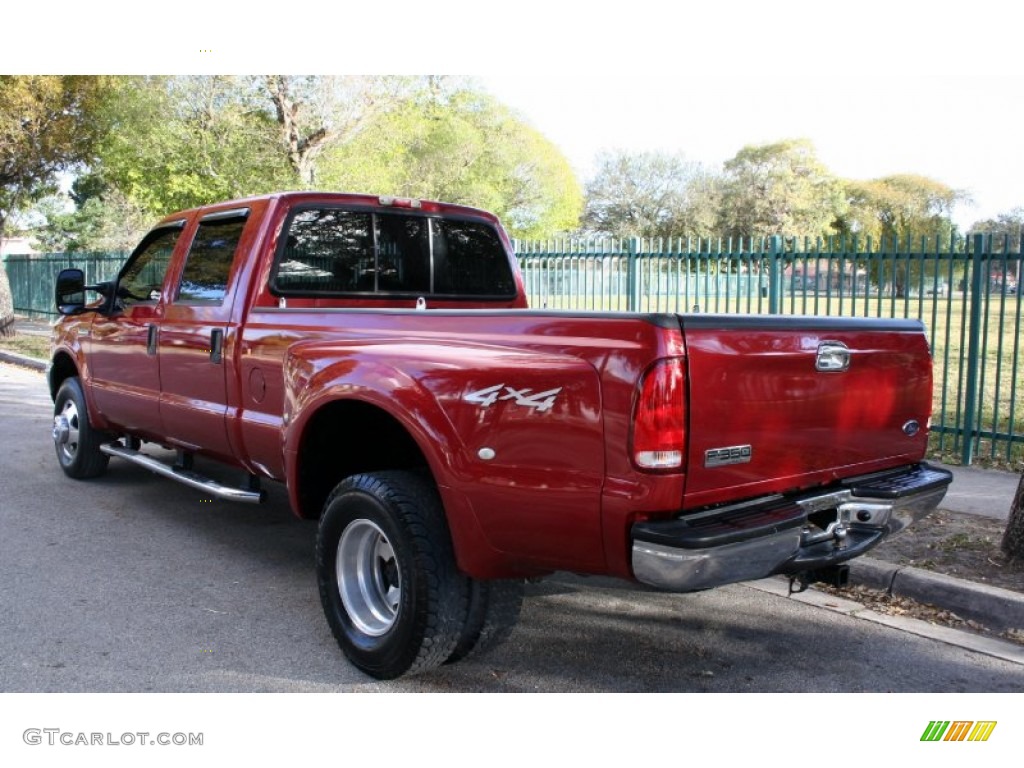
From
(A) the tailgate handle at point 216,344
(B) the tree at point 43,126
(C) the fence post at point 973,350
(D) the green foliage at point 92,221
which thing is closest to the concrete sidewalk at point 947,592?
(C) the fence post at point 973,350

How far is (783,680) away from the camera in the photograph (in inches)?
148

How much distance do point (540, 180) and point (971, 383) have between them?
57.9 metres

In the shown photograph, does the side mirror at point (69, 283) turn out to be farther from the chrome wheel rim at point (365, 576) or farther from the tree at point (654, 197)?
the tree at point (654, 197)

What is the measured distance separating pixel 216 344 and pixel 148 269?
1635 mm

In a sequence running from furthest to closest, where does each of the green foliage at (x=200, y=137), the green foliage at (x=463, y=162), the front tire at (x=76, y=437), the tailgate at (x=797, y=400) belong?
the green foliage at (x=463, y=162), the green foliage at (x=200, y=137), the front tire at (x=76, y=437), the tailgate at (x=797, y=400)

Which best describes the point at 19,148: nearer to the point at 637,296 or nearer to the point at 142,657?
the point at 637,296

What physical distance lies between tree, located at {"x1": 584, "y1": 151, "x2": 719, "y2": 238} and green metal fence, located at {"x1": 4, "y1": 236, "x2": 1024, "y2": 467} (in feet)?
219

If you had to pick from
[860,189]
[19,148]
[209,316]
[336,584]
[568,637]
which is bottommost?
[568,637]

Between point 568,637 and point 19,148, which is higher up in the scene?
point 19,148

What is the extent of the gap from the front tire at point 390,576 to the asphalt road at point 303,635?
186 mm

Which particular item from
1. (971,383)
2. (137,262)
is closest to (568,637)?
(137,262)

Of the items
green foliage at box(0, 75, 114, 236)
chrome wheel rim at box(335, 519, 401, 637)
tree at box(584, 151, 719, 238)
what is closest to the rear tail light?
chrome wheel rim at box(335, 519, 401, 637)

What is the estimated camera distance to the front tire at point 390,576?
11.3ft

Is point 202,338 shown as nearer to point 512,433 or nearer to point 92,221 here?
point 512,433
